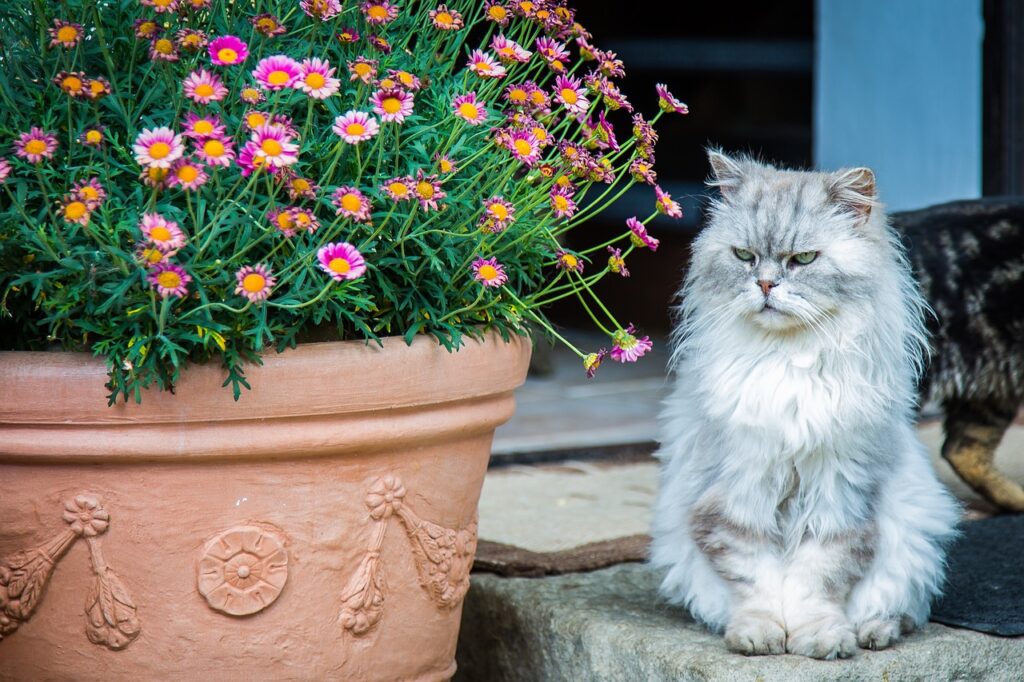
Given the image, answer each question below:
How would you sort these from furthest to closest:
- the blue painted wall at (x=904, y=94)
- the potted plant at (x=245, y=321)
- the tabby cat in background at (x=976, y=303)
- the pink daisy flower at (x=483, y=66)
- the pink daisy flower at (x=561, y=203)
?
the blue painted wall at (x=904, y=94) < the tabby cat in background at (x=976, y=303) < the pink daisy flower at (x=561, y=203) < the pink daisy flower at (x=483, y=66) < the potted plant at (x=245, y=321)

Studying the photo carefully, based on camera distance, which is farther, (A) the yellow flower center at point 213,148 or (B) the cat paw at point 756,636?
(B) the cat paw at point 756,636

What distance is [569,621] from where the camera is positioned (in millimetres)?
2035

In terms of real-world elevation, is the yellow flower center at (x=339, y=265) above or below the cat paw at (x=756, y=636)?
above

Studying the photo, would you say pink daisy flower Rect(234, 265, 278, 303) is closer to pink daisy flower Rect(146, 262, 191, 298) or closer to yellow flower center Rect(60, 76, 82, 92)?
pink daisy flower Rect(146, 262, 191, 298)

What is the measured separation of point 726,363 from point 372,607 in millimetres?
632

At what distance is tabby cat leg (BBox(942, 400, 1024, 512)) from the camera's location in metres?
2.85

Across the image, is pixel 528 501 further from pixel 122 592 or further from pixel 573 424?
pixel 122 592

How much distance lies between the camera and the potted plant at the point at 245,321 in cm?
145

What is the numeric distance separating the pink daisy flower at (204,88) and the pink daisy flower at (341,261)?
211mm

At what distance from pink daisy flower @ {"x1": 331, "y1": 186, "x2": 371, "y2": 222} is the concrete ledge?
0.84m

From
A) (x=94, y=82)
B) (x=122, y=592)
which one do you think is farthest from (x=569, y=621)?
(x=94, y=82)

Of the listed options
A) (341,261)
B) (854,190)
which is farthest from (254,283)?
(854,190)

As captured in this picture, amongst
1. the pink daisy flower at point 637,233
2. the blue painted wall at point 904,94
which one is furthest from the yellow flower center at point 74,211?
the blue painted wall at point 904,94

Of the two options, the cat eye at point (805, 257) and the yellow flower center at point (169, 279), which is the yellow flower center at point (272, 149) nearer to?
the yellow flower center at point (169, 279)
